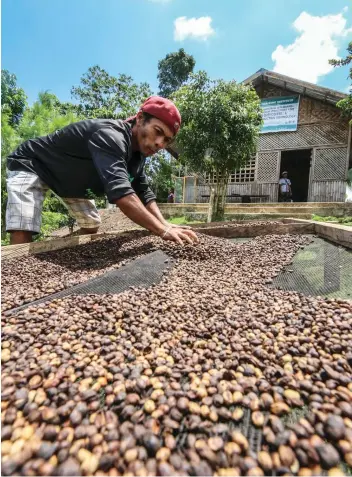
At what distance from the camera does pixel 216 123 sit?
23.0ft

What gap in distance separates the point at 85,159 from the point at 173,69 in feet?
95.9

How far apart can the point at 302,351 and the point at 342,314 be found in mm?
424

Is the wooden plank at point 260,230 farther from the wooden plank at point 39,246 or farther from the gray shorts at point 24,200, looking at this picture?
the gray shorts at point 24,200

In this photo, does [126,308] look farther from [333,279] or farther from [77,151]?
[77,151]

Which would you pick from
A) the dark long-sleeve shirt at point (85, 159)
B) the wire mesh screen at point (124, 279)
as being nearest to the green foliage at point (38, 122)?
the dark long-sleeve shirt at point (85, 159)

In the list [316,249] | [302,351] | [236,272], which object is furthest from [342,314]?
[316,249]

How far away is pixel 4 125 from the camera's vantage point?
6363 mm

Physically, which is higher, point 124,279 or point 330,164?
point 330,164

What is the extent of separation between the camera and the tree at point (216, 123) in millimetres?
7059

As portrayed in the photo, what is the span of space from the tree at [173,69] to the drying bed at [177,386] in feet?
96.2

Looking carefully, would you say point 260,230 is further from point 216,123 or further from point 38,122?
point 38,122

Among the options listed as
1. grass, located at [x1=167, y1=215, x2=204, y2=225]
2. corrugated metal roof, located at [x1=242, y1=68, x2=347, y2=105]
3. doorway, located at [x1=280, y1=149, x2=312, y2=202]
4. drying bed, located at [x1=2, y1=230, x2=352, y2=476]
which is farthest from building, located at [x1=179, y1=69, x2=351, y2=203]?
drying bed, located at [x1=2, y1=230, x2=352, y2=476]

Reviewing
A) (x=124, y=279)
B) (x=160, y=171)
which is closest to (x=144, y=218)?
(x=124, y=279)

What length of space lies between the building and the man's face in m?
7.54
